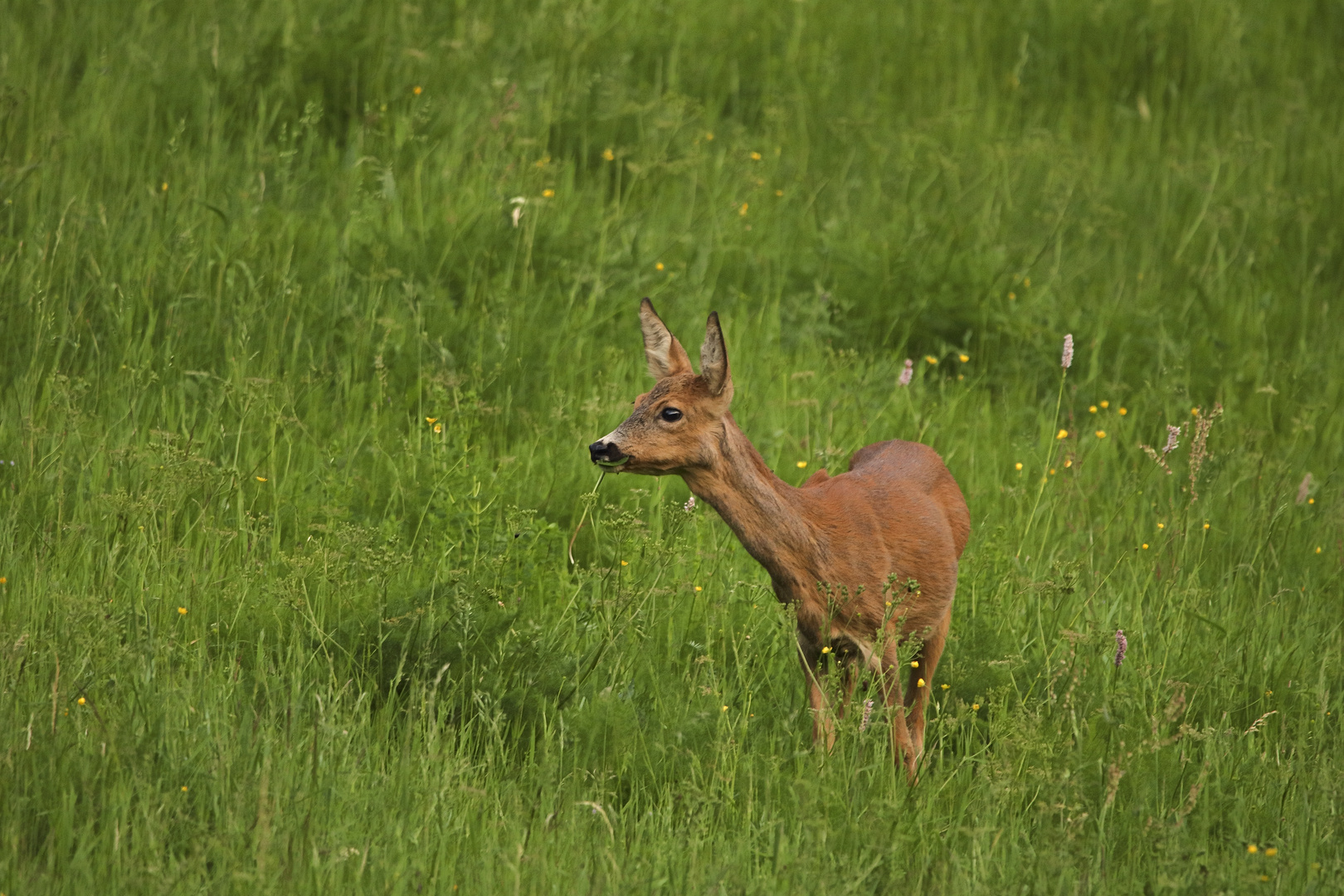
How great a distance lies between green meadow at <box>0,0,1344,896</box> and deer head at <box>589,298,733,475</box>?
218 millimetres

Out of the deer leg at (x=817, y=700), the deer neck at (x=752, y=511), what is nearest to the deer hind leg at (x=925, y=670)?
the deer leg at (x=817, y=700)

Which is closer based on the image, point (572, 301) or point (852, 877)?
point (852, 877)

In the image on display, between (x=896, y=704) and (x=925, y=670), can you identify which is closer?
(x=896, y=704)

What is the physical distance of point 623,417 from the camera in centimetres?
639

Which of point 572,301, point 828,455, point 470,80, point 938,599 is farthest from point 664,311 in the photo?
point 938,599

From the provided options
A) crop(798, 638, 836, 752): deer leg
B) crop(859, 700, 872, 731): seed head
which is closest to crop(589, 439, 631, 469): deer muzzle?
crop(798, 638, 836, 752): deer leg

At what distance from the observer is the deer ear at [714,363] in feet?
15.4

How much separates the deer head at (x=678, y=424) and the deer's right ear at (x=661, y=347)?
0.15 metres

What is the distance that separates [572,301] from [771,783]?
3.21 metres

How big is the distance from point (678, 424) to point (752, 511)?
1.24 ft

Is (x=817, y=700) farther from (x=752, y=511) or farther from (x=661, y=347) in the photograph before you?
(x=661, y=347)

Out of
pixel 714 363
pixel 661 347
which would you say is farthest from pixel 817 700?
pixel 661 347

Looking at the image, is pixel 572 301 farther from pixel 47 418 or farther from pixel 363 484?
pixel 47 418

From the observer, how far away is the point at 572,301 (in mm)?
6992
